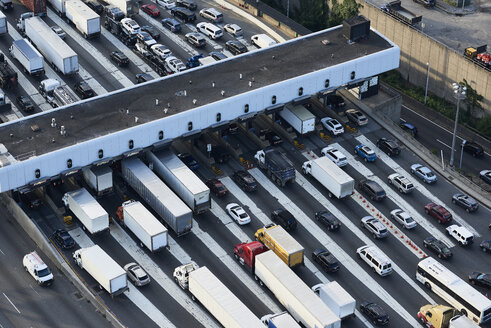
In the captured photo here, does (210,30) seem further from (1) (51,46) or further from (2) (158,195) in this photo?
(2) (158,195)

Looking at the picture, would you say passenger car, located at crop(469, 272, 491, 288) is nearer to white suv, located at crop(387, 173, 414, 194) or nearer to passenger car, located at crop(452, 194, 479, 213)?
passenger car, located at crop(452, 194, 479, 213)

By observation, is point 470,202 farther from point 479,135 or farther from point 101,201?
point 101,201

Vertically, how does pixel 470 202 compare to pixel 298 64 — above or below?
below

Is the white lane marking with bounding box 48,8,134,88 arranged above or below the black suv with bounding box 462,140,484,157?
above

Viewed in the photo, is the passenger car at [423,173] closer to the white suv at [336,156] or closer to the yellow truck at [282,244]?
the white suv at [336,156]

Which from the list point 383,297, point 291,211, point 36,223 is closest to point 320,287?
point 383,297

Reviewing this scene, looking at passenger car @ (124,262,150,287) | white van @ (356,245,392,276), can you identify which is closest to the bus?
white van @ (356,245,392,276)
